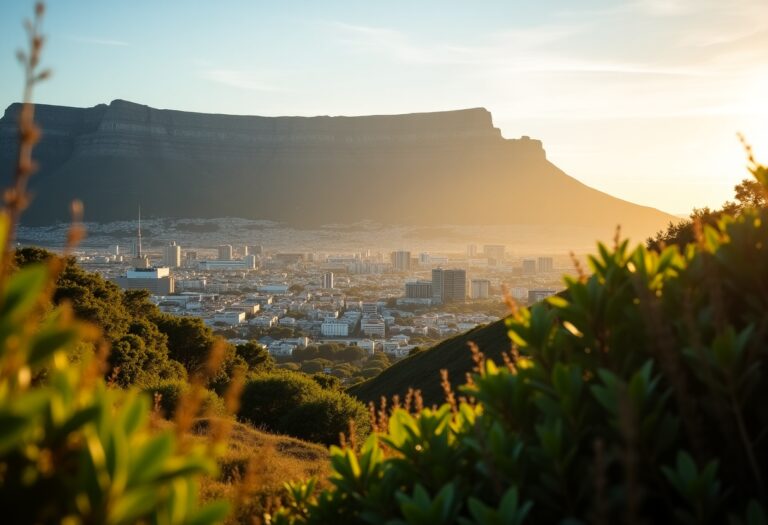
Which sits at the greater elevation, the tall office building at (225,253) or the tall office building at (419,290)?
the tall office building at (225,253)

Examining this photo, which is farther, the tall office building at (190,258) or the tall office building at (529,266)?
the tall office building at (190,258)

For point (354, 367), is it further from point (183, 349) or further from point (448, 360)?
point (448, 360)

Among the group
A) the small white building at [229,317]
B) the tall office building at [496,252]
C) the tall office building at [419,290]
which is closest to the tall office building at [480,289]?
the tall office building at [419,290]

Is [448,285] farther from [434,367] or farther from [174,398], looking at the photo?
[174,398]

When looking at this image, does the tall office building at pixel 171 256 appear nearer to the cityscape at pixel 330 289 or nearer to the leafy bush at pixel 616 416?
the cityscape at pixel 330 289

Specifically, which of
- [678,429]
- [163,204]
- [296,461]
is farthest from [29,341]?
[163,204]

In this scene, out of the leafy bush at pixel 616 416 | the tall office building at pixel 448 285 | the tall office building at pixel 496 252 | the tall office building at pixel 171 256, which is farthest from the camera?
the tall office building at pixel 496 252

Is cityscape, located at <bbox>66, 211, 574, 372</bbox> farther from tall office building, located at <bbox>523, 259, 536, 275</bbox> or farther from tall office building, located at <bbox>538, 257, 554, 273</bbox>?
tall office building, located at <bbox>538, 257, 554, 273</bbox>
